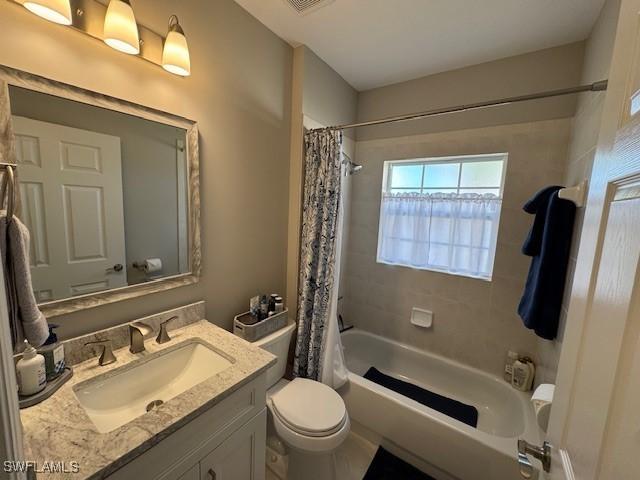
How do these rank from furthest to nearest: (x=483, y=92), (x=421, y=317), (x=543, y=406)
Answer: (x=421, y=317)
(x=483, y=92)
(x=543, y=406)

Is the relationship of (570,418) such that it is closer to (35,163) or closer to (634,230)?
(634,230)

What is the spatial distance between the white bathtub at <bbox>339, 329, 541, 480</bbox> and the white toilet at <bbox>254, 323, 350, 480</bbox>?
0.34m

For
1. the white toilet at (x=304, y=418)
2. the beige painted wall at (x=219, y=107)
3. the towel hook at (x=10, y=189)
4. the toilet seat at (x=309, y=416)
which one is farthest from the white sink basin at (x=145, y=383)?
the towel hook at (x=10, y=189)

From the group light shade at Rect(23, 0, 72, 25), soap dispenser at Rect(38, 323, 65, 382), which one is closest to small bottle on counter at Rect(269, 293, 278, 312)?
soap dispenser at Rect(38, 323, 65, 382)

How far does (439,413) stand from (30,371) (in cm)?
181

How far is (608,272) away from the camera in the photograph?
1.64 ft

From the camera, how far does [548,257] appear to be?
134cm

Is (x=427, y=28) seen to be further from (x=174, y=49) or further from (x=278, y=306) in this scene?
(x=278, y=306)

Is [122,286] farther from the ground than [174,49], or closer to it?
closer to it

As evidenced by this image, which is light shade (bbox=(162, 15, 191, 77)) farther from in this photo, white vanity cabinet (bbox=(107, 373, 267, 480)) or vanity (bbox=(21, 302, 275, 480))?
white vanity cabinet (bbox=(107, 373, 267, 480))

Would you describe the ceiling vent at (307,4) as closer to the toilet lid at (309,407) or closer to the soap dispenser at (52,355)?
the soap dispenser at (52,355)

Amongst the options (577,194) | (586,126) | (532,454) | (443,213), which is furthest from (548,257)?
(532,454)

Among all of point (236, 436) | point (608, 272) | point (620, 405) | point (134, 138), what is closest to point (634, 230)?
point (608, 272)

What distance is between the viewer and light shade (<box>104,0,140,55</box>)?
91cm
